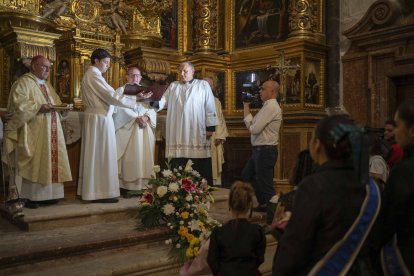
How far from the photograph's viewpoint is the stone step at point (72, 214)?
4.90 m

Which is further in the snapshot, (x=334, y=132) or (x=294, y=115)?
(x=294, y=115)

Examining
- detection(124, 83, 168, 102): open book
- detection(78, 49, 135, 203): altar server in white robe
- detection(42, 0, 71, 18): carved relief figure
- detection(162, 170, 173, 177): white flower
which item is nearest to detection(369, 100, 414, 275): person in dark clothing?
detection(162, 170, 173, 177): white flower

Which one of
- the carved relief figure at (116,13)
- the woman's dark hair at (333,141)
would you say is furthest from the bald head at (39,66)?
the woman's dark hair at (333,141)

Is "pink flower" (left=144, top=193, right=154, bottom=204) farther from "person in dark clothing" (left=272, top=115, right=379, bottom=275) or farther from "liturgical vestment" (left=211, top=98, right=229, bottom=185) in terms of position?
"liturgical vestment" (left=211, top=98, right=229, bottom=185)

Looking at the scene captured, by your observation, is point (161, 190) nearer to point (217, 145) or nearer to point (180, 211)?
point (180, 211)

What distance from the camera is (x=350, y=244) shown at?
2010mm

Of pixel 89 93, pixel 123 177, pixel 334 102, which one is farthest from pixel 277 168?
pixel 89 93

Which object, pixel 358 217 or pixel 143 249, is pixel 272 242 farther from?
pixel 358 217

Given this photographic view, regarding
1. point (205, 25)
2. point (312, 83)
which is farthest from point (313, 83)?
point (205, 25)

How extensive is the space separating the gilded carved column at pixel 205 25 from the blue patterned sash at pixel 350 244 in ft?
28.7

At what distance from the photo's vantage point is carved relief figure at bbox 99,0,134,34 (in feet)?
29.6

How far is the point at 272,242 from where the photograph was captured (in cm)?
538

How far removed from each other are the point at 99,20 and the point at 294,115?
428 cm

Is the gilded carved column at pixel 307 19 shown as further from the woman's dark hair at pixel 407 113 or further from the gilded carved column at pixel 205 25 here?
the woman's dark hair at pixel 407 113
